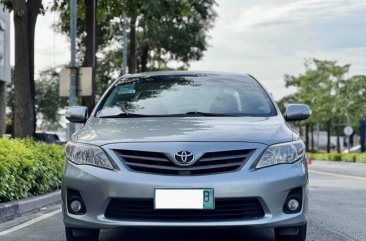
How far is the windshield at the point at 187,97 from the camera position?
→ 5707 millimetres

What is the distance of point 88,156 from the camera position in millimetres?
4840

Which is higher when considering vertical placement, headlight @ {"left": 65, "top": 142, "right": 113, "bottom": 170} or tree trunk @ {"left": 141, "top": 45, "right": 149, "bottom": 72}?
tree trunk @ {"left": 141, "top": 45, "right": 149, "bottom": 72}

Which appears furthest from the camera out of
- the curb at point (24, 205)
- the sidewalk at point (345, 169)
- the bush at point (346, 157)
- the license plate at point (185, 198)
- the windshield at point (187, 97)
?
the bush at point (346, 157)

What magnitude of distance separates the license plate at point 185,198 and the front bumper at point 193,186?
4 cm

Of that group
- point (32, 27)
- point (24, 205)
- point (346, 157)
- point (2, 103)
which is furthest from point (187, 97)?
point (346, 157)

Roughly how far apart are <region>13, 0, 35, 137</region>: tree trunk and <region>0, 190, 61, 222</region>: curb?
2.78 m

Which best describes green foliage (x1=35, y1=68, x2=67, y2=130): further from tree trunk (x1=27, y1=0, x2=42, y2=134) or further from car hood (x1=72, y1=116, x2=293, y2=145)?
car hood (x1=72, y1=116, x2=293, y2=145)

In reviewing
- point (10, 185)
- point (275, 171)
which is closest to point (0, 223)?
point (10, 185)

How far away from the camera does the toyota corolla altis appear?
4.56 meters

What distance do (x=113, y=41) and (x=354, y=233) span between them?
25.9m

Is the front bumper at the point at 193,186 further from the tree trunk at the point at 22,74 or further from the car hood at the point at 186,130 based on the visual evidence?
the tree trunk at the point at 22,74

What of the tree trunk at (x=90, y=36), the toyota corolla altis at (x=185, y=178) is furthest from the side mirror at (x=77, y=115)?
the tree trunk at (x=90, y=36)

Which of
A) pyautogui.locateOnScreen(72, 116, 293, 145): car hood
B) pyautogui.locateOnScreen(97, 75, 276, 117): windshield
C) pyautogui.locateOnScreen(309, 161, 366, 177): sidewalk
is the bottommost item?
pyautogui.locateOnScreen(309, 161, 366, 177): sidewalk

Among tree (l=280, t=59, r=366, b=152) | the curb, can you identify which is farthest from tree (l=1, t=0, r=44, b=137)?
tree (l=280, t=59, r=366, b=152)
